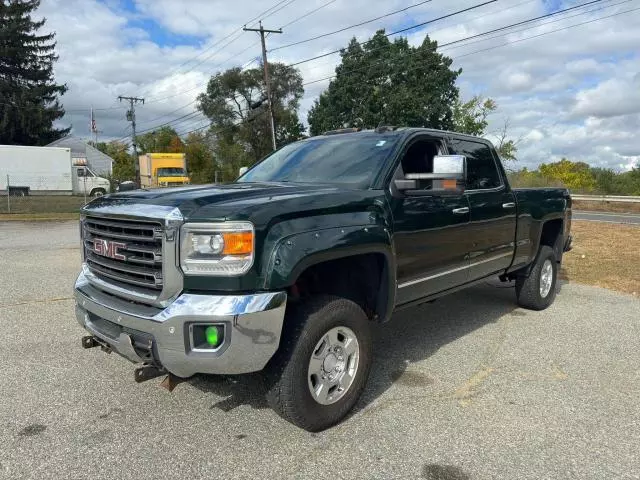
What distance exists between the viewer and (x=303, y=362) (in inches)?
123

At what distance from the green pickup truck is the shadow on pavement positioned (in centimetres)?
53

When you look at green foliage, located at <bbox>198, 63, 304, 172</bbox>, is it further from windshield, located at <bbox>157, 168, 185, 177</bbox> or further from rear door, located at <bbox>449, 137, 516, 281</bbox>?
rear door, located at <bbox>449, 137, 516, 281</bbox>

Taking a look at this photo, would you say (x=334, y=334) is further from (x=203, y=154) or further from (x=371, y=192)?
(x=203, y=154)

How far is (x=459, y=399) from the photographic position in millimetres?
3846

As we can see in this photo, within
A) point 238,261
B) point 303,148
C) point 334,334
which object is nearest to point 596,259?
point 303,148

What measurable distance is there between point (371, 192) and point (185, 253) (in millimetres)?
1432

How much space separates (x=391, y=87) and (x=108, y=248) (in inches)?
1904

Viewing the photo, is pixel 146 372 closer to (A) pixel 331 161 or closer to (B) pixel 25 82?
(A) pixel 331 161

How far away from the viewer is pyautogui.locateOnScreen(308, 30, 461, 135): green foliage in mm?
47719

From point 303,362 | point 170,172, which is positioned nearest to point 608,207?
point 170,172

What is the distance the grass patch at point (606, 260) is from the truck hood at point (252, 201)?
587 cm

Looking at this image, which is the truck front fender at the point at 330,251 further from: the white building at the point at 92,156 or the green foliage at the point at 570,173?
the white building at the point at 92,156

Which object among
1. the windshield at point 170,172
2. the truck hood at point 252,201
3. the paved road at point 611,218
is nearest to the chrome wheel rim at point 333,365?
the truck hood at point 252,201

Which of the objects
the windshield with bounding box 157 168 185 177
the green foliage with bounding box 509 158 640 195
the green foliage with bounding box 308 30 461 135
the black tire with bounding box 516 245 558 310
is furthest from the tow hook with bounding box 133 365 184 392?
the green foliage with bounding box 308 30 461 135
